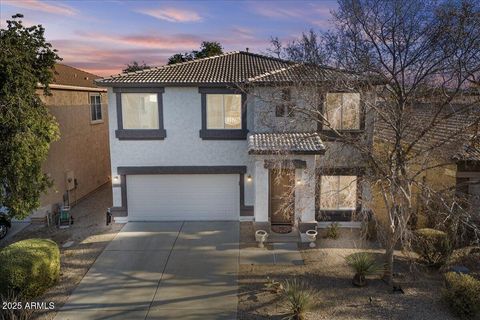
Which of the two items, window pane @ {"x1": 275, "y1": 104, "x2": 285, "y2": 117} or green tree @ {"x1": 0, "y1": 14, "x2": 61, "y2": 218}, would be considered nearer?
green tree @ {"x1": 0, "y1": 14, "x2": 61, "y2": 218}

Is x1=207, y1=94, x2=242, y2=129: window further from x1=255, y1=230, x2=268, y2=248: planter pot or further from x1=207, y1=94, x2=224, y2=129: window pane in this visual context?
x1=255, y1=230, x2=268, y2=248: planter pot

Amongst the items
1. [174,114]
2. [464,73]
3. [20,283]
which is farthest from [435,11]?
[20,283]

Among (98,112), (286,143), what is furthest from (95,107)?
(286,143)

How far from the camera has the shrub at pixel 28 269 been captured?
35.1ft

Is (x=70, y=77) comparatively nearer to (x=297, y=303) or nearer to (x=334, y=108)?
(x=334, y=108)

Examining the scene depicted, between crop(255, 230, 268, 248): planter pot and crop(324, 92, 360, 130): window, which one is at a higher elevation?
crop(324, 92, 360, 130): window

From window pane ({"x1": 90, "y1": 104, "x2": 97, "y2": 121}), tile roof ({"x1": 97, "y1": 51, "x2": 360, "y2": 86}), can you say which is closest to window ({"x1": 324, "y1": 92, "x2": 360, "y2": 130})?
tile roof ({"x1": 97, "y1": 51, "x2": 360, "y2": 86})

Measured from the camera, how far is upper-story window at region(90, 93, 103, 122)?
76.6 feet

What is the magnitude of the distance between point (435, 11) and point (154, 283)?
11666 mm

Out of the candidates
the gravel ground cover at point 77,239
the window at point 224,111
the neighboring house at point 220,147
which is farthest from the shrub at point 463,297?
the gravel ground cover at point 77,239

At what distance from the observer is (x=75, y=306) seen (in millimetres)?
10688

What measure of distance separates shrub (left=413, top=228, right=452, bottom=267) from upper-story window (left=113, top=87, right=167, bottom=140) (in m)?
11.3

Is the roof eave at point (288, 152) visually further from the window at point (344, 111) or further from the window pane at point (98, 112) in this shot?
the window pane at point (98, 112)

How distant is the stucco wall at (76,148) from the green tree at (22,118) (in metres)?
3.04
